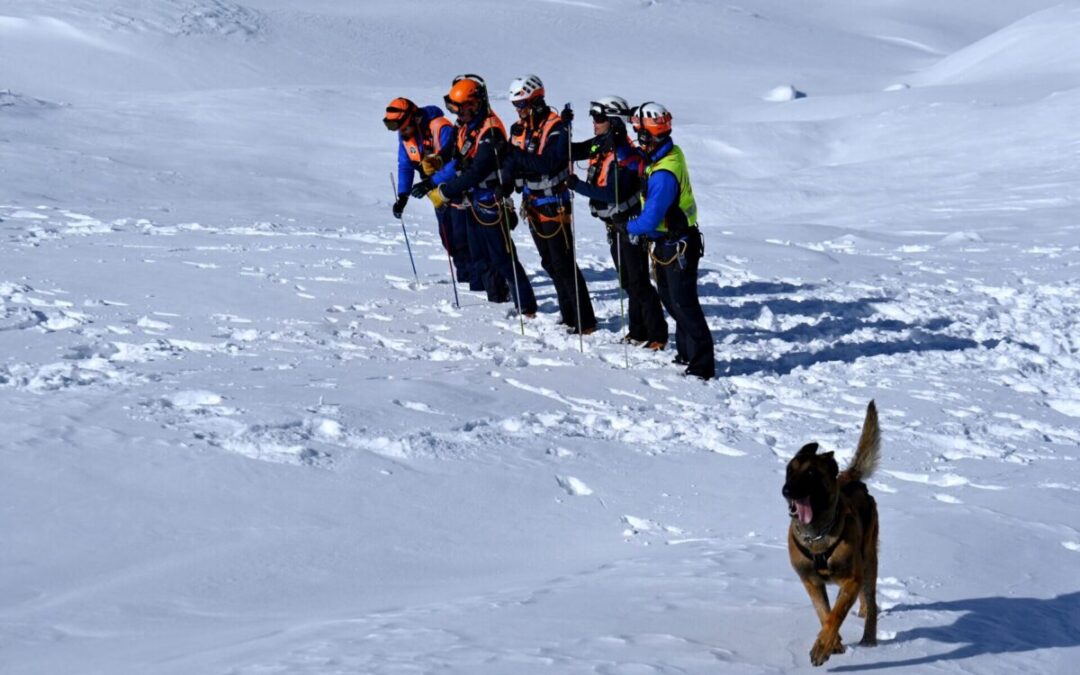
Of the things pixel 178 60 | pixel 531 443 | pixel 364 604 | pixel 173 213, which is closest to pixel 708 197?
pixel 173 213

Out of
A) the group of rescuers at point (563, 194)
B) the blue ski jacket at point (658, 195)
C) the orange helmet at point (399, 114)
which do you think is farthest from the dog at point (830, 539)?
the orange helmet at point (399, 114)

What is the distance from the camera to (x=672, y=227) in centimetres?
1059

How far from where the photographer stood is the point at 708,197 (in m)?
21.9

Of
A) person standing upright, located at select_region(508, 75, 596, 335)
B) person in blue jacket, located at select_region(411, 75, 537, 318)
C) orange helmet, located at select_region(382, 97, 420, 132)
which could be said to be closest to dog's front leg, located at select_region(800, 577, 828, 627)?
person standing upright, located at select_region(508, 75, 596, 335)

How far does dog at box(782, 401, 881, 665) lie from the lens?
5273mm

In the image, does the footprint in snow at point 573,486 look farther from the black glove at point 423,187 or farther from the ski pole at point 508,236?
the black glove at point 423,187

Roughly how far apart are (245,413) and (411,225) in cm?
916

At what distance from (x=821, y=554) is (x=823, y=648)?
1.23ft

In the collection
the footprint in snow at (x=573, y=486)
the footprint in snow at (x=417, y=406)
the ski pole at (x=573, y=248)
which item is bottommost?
the footprint in snow at (x=573, y=486)

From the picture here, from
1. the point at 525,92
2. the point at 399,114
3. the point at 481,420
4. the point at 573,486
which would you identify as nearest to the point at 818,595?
the point at 573,486

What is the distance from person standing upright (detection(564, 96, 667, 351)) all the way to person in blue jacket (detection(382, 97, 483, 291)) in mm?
1637

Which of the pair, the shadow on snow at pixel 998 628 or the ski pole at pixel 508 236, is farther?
the ski pole at pixel 508 236

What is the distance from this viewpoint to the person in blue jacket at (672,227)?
1030cm

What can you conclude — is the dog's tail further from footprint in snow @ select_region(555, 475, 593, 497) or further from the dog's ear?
footprint in snow @ select_region(555, 475, 593, 497)
